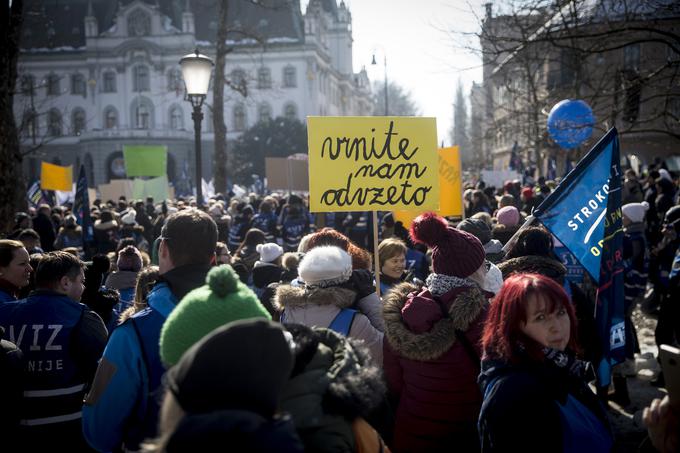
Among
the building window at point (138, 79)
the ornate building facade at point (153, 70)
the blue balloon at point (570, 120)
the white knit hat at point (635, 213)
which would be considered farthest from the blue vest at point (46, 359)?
the building window at point (138, 79)

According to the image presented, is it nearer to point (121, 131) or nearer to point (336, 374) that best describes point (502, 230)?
point (336, 374)

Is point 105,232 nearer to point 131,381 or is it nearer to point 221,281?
point 131,381

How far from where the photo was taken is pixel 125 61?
64.4m

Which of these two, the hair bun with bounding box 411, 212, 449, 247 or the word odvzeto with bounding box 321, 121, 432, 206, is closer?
the hair bun with bounding box 411, 212, 449, 247

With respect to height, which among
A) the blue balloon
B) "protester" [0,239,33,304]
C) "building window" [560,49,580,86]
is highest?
"building window" [560,49,580,86]

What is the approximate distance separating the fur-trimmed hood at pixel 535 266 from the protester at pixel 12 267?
3032 millimetres

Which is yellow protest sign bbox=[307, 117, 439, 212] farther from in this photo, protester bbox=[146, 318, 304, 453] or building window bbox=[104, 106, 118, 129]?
building window bbox=[104, 106, 118, 129]

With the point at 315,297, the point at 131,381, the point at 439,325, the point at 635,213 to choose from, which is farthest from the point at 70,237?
the point at 439,325

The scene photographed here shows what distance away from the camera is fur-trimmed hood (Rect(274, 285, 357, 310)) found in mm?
3514

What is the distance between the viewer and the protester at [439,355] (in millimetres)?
3098

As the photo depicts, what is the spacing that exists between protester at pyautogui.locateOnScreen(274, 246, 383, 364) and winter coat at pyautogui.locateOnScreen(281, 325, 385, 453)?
1330 mm

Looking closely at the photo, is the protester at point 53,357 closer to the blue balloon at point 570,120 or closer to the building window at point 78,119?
the blue balloon at point 570,120

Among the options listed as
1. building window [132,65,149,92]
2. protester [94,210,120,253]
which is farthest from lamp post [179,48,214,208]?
building window [132,65,149,92]

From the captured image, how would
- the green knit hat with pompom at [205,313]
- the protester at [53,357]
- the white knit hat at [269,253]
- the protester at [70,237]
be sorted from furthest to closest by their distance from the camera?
the protester at [70,237]
the white knit hat at [269,253]
the protester at [53,357]
the green knit hat with pompom at [205,313]
